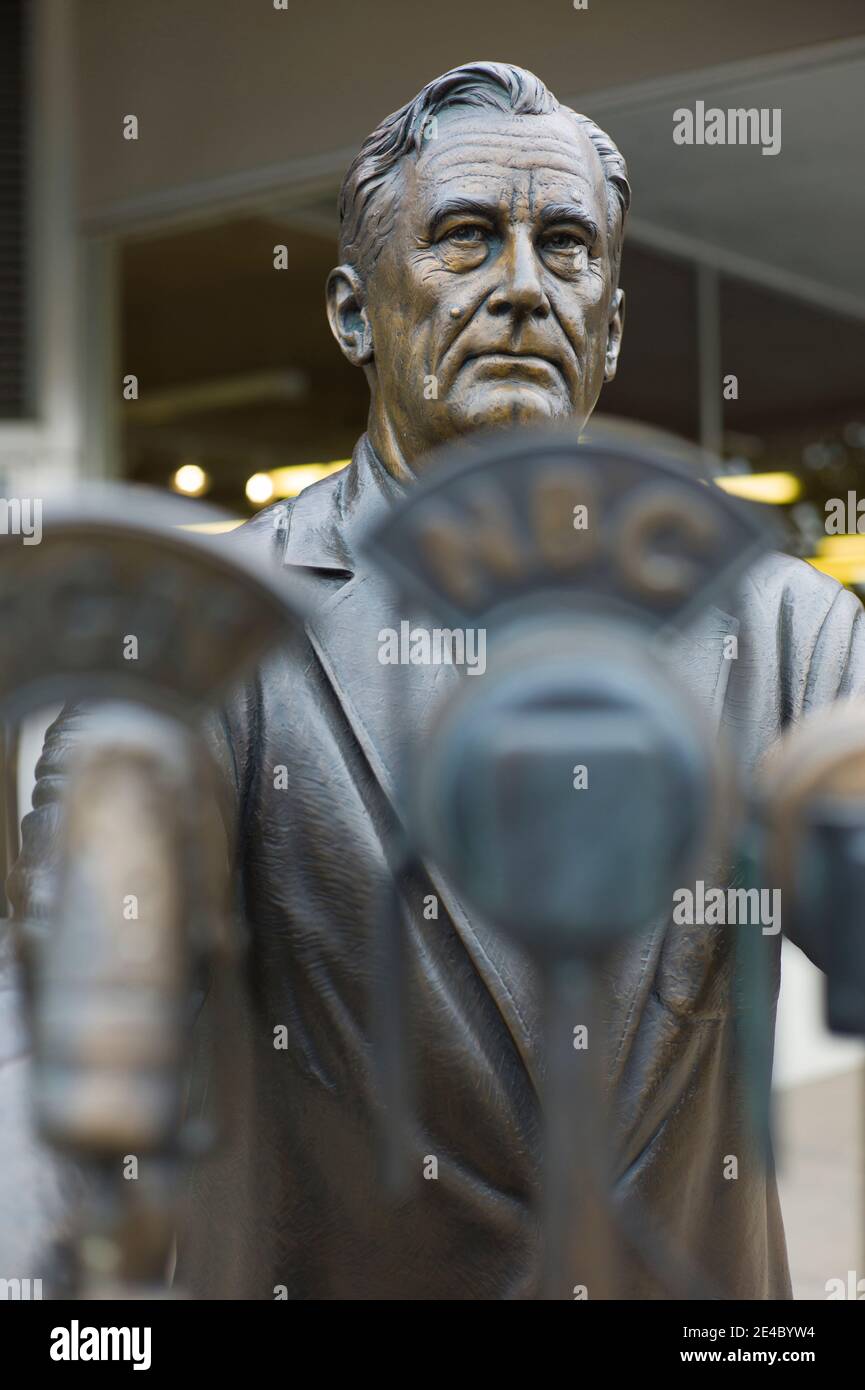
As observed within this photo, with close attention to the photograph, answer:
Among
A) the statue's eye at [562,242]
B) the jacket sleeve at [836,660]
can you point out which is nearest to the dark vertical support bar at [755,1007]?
the jacket sleeve at [836,660]

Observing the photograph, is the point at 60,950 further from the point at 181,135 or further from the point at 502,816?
the point at 181,135

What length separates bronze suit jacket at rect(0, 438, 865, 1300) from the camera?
1148mm

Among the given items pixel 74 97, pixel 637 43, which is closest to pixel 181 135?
pixel 74 97

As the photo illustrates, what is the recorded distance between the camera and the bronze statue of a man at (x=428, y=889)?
1154 millimetres

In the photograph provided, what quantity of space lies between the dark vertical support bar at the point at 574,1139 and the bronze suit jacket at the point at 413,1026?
1.95 feet

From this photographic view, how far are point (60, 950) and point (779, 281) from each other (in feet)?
16.0

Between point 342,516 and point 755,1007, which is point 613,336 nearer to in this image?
point 342,516

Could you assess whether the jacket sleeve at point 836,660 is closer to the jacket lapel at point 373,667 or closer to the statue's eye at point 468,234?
the jacket lapel at point 373,667

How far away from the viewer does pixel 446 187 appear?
1187 millimetres

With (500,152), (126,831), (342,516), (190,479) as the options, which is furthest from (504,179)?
(190,479)

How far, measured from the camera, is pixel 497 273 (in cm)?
117

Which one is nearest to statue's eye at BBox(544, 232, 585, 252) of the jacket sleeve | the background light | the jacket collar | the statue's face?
the statue's face

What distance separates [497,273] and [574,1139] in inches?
31.3

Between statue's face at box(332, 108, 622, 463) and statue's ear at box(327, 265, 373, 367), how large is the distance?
0.29 ft
